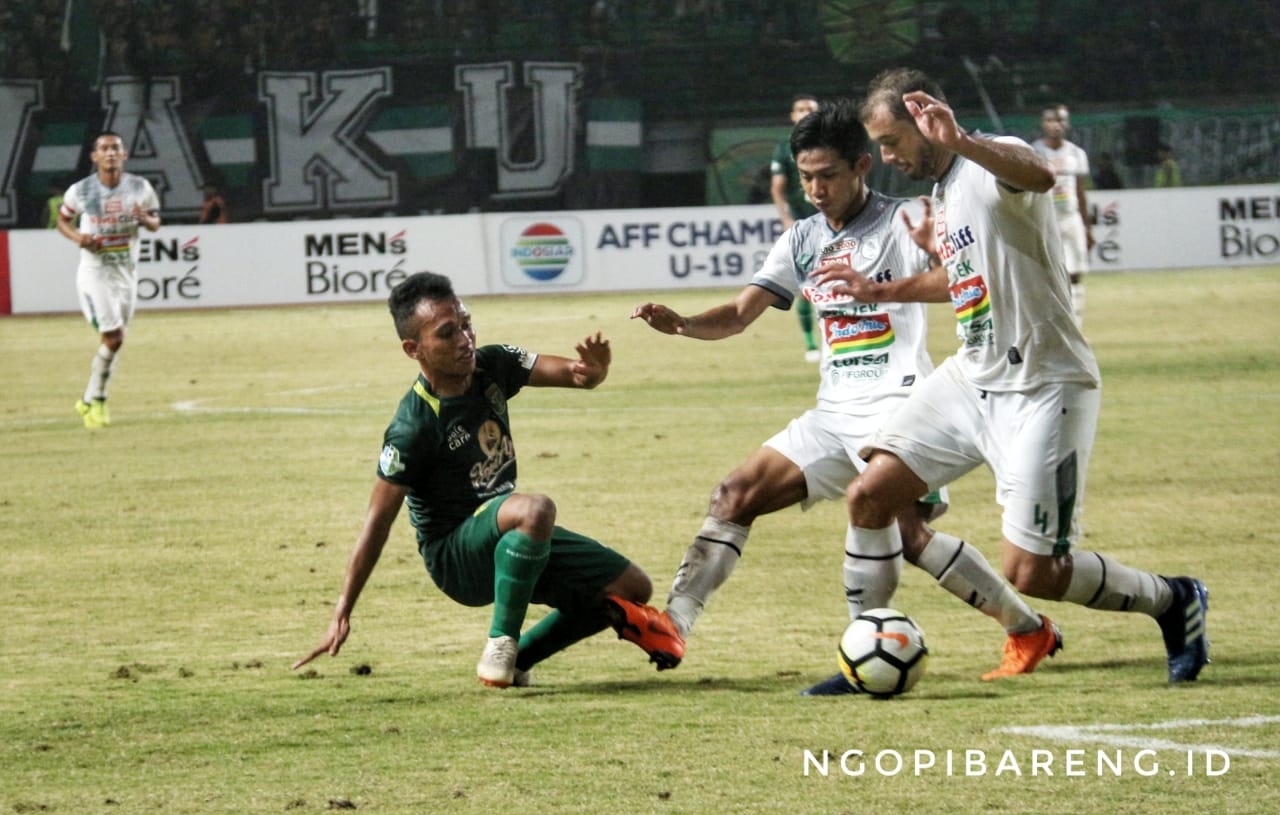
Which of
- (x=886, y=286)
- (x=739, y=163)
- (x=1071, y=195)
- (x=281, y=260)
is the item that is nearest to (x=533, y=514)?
(x=886, y=286)

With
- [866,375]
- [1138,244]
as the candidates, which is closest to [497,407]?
[866,375]

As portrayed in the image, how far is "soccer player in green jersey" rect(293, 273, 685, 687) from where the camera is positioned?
602 centimetres

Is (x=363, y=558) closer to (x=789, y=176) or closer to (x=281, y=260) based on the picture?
(x=789, y=176)

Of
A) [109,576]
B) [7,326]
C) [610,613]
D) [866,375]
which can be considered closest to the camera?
[610,613]

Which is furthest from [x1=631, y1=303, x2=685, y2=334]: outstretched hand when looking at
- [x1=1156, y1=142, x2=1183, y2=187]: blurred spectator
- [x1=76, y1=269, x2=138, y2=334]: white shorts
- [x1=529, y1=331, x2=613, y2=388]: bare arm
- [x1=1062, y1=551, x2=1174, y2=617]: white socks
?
[x1=1156, y1=142, x2=1183, y2=187]: blurred spectator

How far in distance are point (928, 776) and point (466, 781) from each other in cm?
116

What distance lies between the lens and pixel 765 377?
16.8 metres

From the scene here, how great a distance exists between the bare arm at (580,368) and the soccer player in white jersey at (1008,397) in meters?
0.76

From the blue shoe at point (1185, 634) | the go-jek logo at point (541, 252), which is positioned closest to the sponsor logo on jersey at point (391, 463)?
the blue shoe at point (1185, 634)

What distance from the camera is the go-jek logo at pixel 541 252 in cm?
2864

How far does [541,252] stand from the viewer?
2877 cm

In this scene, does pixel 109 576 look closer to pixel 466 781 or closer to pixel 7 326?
pixel 466 781

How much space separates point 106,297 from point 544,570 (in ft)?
35.5

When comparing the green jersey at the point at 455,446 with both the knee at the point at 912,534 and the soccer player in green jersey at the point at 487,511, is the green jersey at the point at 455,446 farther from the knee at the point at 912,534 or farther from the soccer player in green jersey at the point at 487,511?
the knee at the point at 912,534
